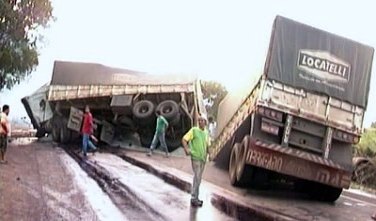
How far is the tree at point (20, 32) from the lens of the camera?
19.3 metres

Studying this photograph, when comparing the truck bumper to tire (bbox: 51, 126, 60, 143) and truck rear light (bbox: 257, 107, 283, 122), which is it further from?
tire (bbox: 51, 126, 60, 143)

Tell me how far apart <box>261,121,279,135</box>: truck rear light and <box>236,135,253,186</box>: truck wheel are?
406 millimetres

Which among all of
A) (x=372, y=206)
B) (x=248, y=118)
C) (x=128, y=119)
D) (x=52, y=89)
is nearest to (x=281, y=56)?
(x=248, y=118)

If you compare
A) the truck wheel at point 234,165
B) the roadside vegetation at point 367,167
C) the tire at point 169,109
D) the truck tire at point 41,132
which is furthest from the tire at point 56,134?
the truck wheel at point 234,165

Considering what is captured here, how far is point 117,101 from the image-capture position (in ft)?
66.3

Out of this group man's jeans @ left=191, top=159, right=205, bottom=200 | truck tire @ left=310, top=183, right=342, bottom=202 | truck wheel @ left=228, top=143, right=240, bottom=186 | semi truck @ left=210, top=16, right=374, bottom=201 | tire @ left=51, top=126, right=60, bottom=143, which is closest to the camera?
man's jeans @ left=191, top=159, right=205, bottom=200

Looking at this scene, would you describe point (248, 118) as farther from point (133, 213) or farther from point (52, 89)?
point (52, 89)

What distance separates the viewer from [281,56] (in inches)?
436

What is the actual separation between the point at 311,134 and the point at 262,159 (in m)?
1.31

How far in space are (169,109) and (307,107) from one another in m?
8.97

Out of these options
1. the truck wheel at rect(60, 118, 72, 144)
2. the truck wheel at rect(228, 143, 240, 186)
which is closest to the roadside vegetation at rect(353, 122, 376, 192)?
the truck wheel at rect(228, 143, 240, 186)

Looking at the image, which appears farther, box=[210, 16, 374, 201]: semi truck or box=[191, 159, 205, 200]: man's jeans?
box=[210, 16, 374, 201]: semi truck

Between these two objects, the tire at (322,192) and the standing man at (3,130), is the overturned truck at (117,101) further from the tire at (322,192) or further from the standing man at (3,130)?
the tire at (322,192)

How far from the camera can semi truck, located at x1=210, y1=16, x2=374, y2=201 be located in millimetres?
10875
